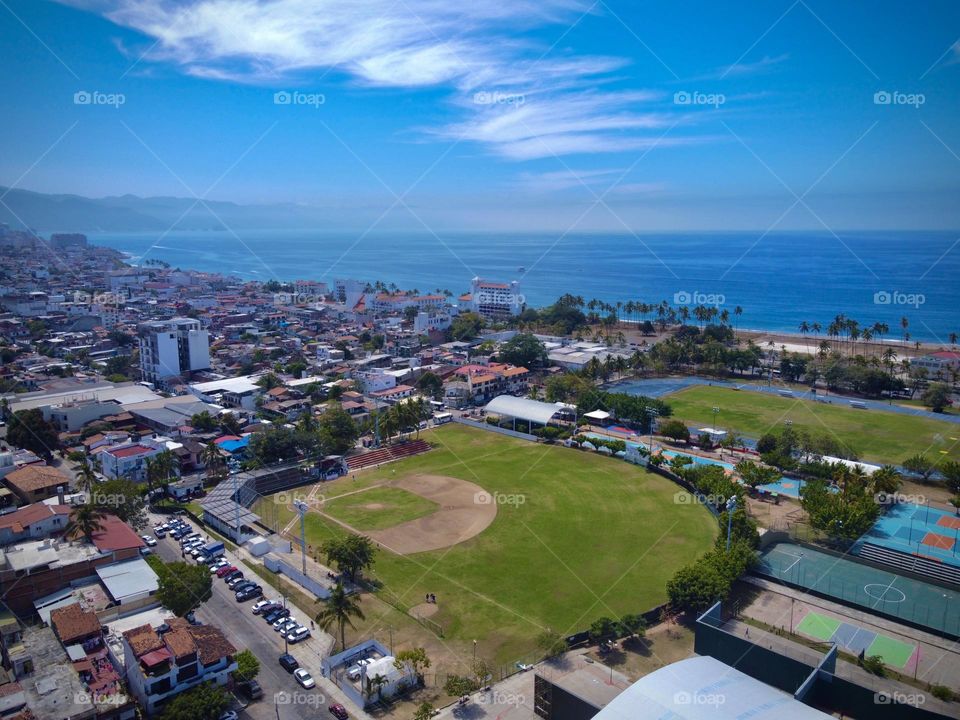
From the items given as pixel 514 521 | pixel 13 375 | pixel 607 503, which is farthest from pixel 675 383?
pixel 13 375

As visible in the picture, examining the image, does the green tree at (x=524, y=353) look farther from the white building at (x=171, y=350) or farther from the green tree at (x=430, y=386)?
the white building at (x=171, y=350)

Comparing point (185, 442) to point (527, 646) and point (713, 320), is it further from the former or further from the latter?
point (713, 320)

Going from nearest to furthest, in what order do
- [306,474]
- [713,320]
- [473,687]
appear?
[473,687] < [306,474] < [713,320]

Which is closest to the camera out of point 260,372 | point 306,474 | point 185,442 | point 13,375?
point 306,474

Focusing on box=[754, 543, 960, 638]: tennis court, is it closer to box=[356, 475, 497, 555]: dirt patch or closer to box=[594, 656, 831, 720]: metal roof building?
box=[594, 656, 831, 720]: metal roof building

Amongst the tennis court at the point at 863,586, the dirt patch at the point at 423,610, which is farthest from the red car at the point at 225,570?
the tennis court at the point at 863,586

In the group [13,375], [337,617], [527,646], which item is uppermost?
[13,375]

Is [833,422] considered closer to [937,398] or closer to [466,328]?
[937,398]
